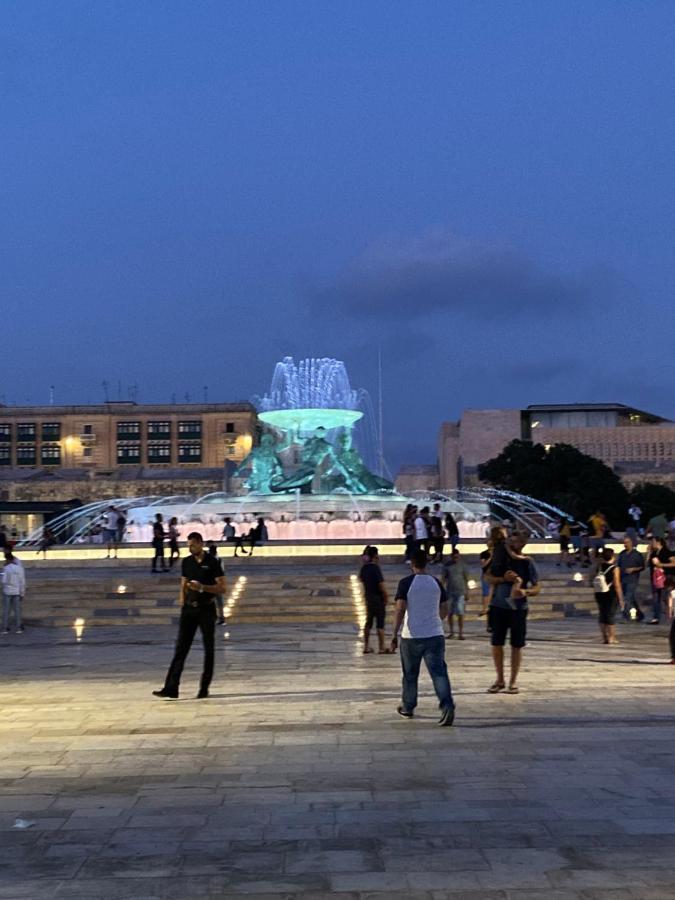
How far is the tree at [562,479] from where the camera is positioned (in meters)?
62.9

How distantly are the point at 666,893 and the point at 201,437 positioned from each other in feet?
349

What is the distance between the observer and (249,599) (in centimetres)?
2122

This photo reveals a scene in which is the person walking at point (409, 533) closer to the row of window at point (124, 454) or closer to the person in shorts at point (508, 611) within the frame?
the person in shorts at point (508, 611)

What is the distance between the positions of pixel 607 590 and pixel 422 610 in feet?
20.8

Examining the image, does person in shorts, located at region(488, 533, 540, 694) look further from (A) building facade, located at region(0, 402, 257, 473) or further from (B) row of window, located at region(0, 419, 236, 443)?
(B) row of window, located at region(0, 419, 236, 443)

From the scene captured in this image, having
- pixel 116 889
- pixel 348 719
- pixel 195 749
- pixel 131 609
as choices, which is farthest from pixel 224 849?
pixel 131 609

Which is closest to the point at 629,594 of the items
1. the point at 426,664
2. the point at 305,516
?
the point at 426,664

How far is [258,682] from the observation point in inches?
473

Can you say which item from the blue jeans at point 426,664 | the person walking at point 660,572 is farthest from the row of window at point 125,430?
the blue jeans at point 426,664

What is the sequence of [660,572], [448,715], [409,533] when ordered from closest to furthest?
1. [448,715]
2. [660,572]
3. [409,533]

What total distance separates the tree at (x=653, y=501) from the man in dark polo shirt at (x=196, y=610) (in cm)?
5991

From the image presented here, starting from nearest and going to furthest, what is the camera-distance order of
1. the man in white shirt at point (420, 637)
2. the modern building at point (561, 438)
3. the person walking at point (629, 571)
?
the man in white shirt at point (420, 637) < the person walking at point (629, 571) < the modern building at point (561, 438)

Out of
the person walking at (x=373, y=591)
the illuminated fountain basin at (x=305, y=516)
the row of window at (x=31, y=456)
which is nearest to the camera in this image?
the person walking at (x=373, y=591)

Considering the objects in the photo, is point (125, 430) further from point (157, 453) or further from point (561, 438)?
point (561, 438)
